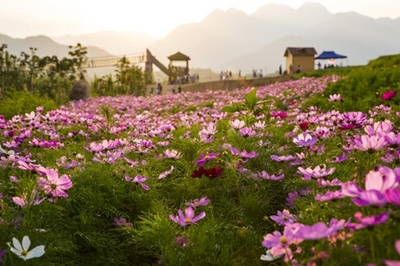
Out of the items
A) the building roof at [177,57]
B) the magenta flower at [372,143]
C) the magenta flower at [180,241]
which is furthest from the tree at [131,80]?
the magenta flower at [372,143]

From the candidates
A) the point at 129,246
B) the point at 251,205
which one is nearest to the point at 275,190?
the point at 251,205

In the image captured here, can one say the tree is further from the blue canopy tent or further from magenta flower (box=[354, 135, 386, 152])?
the blue canopy tent

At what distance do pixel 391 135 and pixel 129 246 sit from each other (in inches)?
68.8

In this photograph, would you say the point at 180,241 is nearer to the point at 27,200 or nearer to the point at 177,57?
the point at 27,200

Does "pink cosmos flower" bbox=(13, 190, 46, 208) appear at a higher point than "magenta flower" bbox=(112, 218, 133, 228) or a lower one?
higher

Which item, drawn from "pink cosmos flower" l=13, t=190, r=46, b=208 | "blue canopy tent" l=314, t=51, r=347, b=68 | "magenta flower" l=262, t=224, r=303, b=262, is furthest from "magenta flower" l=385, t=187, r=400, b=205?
"blue canopy tent" l=314, t=51, r=347, b=68

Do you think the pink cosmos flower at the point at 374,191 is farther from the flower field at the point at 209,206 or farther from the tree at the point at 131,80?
the tree at the point at 131,80

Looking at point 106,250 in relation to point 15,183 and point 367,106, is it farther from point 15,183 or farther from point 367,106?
point 367,106

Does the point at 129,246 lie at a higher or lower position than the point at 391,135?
lower

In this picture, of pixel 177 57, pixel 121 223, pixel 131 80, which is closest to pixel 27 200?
pixel 121 223

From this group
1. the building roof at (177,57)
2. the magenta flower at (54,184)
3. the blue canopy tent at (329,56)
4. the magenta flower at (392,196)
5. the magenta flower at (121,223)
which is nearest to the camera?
the magenta flower at (392,196)

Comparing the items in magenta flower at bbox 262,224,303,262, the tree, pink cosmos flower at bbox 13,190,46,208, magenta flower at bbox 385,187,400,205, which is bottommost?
pink cosmos flower at bbox 13,190,46,208

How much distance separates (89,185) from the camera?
10.2 ft

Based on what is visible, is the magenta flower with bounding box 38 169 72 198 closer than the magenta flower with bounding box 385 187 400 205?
No
